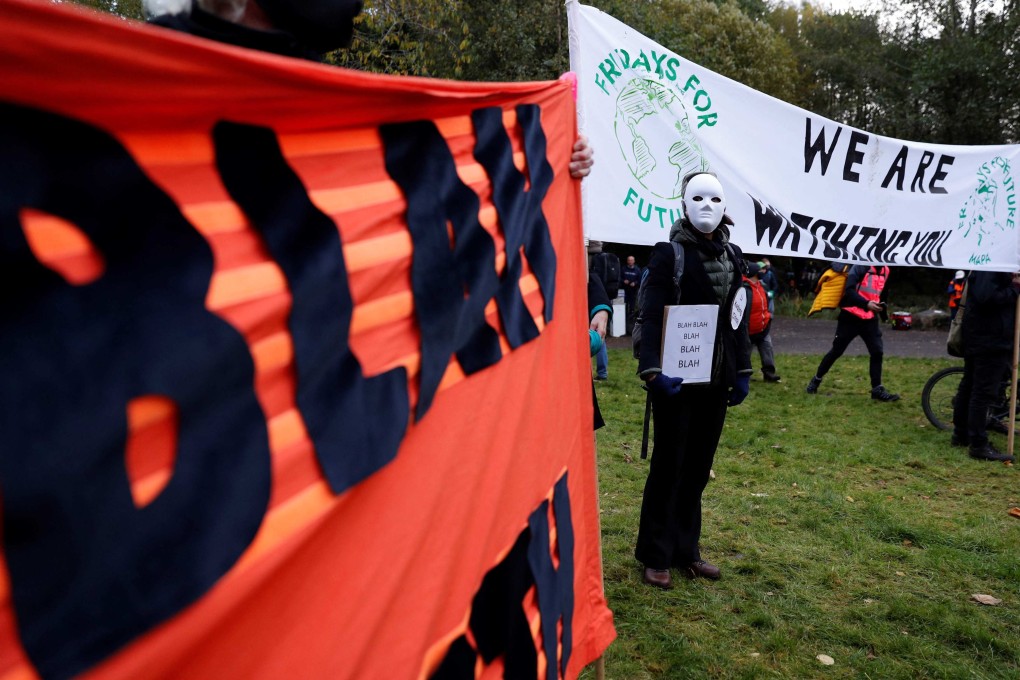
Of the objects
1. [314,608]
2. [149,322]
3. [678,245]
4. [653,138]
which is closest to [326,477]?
[314,608]

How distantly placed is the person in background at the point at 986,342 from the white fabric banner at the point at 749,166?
152 cm

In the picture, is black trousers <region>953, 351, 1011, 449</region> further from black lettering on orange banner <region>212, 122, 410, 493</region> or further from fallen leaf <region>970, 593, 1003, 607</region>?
black lettering on orange banner <region>212, 122, 410, 493</region>

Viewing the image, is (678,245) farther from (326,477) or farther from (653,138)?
(326,477)

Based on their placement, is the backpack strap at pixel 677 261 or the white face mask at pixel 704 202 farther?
the backpack strap at pixel 677 261

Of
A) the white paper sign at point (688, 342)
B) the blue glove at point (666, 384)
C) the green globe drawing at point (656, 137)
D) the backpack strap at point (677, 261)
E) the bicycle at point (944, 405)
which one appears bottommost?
the bicycle at point (944, 405)

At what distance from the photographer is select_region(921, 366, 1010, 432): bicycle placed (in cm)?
741

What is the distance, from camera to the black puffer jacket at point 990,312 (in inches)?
248

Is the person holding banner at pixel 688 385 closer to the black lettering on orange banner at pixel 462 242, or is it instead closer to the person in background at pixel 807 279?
the black lettering on orange banner at pixel 462 242

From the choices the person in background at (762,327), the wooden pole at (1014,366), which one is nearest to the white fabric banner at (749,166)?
the wooden pole at (1014,366)

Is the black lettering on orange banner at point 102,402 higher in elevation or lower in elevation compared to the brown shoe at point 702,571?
higher

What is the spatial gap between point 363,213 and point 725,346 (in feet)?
9.49

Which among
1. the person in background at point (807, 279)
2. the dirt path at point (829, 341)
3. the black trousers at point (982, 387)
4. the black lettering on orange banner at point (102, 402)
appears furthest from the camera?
the person in background at point (807, 279)

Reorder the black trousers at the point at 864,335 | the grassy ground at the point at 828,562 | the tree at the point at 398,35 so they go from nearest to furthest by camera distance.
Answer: the grassy ground at the point at 828,562, the black trousers at the point at 864,335, the tree at the point at 398,35

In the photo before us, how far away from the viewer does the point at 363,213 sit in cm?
137
